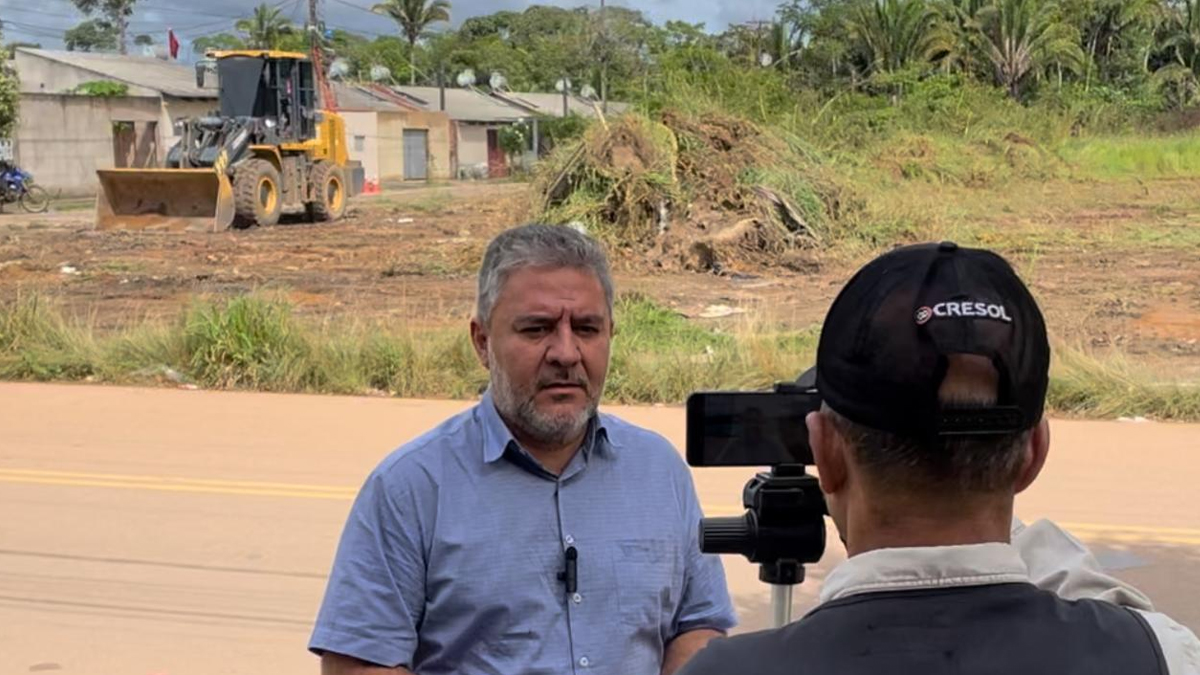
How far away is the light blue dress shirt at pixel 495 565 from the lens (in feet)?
8.48

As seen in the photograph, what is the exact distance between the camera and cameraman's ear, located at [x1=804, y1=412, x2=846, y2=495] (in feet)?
4.92

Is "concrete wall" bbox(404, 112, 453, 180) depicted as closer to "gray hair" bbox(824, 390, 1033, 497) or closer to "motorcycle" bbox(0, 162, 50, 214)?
"motorcycle" bbox(0, 162, 50, 214)

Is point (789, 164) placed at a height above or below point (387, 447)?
above

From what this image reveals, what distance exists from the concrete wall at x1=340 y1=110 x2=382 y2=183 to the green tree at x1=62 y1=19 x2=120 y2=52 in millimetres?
76276

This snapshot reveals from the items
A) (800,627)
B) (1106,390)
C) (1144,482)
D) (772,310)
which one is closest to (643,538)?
(800,627)

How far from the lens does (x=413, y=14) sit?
293 ft

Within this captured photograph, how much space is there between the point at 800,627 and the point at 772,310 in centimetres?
1348

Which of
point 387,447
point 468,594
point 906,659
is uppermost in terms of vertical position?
point 906,659

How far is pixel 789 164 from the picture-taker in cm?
2052

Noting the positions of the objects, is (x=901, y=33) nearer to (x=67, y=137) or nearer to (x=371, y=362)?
(x=67, y=137)

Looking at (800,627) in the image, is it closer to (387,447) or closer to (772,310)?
(387,447)

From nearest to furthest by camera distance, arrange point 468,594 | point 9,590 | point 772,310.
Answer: point 468,594
point 9,590
point 772,310

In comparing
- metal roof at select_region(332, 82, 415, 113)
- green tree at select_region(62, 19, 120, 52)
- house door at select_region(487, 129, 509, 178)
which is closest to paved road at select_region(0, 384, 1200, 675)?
metal roof at select_region(332, 82, 415, 113)

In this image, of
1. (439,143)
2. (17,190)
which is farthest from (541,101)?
(17,190)
